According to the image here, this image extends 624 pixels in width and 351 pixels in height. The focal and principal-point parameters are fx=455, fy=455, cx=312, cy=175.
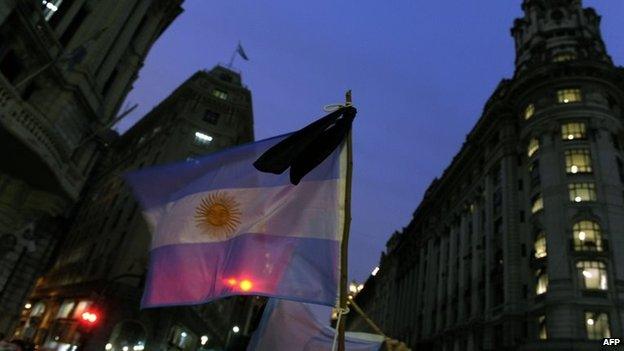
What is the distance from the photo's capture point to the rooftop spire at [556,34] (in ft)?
165

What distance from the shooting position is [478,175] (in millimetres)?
53719

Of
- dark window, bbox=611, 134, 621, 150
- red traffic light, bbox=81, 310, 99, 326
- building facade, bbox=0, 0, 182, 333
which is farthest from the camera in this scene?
dark window, bbox=611, 134, 621, 150

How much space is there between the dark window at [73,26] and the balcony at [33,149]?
764cm

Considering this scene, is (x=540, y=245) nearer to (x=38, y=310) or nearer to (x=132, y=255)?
(x=132, y=255)

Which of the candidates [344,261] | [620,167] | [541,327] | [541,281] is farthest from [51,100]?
[620,167]

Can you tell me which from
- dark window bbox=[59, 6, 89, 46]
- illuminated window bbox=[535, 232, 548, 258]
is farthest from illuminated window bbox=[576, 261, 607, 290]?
dark window bbox=[59, 6, 89, 46]

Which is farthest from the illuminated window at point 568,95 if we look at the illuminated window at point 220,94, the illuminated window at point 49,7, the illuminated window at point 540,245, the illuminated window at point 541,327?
the illuminated window at point 49,7

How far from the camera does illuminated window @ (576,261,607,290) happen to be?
33.4 m

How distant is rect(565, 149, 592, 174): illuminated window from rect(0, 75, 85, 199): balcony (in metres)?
37.4

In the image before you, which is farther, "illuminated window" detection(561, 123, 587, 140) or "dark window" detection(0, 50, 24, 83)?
"illuminated window" detection(561, 123, 587, 140)

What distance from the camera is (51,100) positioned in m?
22.4

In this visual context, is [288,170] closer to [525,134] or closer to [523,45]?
[525,134]

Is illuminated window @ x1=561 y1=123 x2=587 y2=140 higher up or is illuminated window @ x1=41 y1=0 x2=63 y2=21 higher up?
illuminated window @ x1=561 y1=123 x2=587 y2=140

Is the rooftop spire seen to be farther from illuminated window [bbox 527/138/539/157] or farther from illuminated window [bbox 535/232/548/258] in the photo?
illuminated window [bbox 535/232/548/258]
